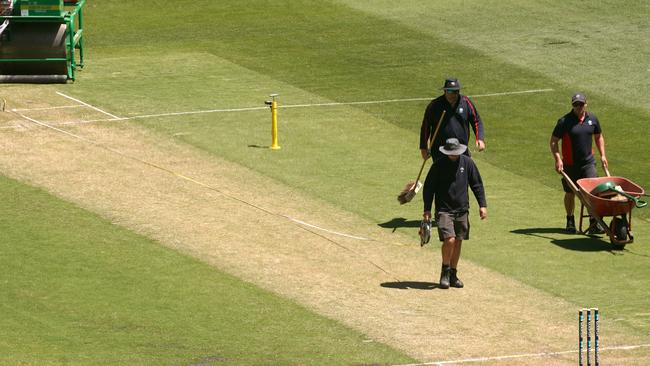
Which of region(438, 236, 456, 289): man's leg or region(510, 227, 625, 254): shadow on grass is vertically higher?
region(438, 236, 456, 289): man's leg

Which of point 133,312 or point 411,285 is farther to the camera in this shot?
point 411,285

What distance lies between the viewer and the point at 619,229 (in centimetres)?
2047

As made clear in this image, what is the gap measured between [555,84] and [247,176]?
9.90 metres

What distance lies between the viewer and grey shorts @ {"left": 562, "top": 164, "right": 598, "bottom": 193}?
21.6 m

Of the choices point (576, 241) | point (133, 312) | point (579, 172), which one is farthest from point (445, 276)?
point (133, 312)

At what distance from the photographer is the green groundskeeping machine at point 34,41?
29.7 metres

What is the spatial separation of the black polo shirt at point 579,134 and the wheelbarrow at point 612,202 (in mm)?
603

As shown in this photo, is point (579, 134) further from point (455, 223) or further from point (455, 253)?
point (455, 253)

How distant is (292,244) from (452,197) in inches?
115

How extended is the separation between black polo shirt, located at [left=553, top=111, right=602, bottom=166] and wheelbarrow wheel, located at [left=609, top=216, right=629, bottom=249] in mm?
1387

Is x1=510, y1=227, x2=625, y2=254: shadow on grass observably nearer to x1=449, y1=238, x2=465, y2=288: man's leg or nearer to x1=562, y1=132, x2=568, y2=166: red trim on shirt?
x1=562, y1=132, x2=568, y2=166: red trim on shirt

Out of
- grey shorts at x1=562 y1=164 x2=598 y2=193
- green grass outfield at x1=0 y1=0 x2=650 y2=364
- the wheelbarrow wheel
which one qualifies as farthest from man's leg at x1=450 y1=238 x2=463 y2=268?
grey shorts at x1=562 y1=164 x2=598 y2=193

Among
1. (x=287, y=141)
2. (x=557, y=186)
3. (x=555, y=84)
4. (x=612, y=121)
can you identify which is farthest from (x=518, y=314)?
(x=555, y=84)

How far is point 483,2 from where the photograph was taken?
130ft
